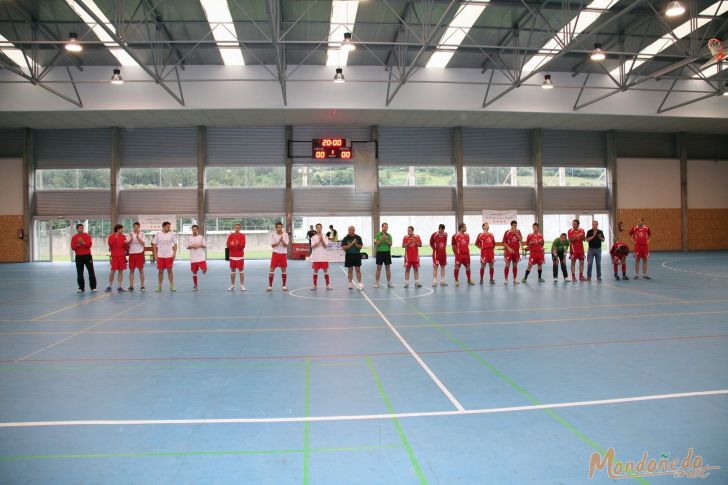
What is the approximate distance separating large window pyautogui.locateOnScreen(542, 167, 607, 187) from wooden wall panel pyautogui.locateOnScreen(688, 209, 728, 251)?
667 cm

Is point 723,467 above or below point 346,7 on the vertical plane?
below

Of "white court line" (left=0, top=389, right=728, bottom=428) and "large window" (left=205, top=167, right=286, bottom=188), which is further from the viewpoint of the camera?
"large window" (left=205, top=167, right=286, bottom=188)

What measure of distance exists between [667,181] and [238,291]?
29684 mm

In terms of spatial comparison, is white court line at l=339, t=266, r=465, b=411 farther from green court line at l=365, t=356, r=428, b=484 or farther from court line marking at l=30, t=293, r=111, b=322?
court line marking at l=30, t=293, r=111, b=322

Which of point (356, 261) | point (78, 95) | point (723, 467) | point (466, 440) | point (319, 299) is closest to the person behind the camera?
point (723, 467)

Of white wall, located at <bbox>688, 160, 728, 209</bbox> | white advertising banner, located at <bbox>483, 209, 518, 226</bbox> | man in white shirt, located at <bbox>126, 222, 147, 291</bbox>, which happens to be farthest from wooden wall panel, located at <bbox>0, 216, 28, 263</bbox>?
white wall, located at <bbox>688, 160, 728, 209</bbox>

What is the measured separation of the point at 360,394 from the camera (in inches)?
176

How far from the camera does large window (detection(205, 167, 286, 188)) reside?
88.6 ft

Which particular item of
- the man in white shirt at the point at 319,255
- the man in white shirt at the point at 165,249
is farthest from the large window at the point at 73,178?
the man in white shirt at the point at 319,255

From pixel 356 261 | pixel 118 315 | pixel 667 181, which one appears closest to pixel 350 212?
pixel 356 261

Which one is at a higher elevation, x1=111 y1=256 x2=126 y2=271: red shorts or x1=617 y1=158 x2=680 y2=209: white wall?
x1=617 y1=158 x2=680 y2=209: white wall

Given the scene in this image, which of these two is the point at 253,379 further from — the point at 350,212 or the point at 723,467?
the point at 350,212

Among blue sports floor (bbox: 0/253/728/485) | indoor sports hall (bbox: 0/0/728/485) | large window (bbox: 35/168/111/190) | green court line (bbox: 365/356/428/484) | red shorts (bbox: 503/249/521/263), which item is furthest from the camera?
large window (bbox: 35/168/111/190)

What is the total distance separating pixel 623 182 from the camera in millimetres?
29156
